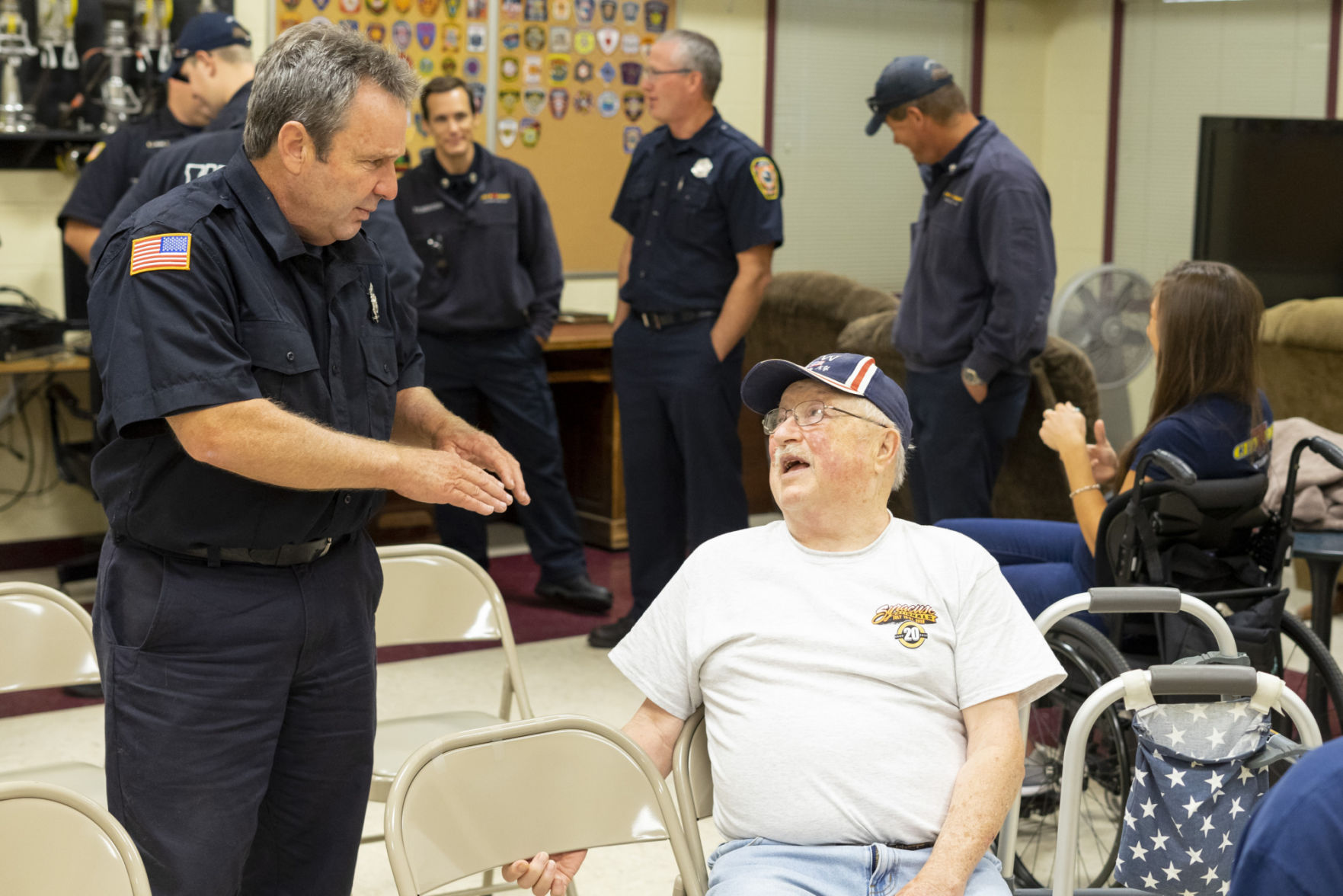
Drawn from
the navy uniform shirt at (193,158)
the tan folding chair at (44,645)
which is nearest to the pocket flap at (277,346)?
the tan folding chair at (44,645)

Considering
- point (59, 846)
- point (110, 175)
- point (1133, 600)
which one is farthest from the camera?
point (110, 175)

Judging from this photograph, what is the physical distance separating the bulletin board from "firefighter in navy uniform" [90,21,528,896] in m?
4.00

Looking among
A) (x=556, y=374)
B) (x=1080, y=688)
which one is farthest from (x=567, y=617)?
(x=1080, y=688)

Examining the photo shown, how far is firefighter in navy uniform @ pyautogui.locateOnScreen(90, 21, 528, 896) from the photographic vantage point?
1.74 m

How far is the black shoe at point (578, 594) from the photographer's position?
15.8 ft

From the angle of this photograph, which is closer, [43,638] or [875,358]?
[43,638]

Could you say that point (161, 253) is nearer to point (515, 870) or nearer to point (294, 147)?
point (294, 147)

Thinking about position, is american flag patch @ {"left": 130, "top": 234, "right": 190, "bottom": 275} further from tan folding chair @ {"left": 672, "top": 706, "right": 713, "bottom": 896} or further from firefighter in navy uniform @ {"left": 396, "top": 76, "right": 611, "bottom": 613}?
firefighter in navy uniform @ {"left": 396, "top": 76, "right": 611, "bottom": 613}

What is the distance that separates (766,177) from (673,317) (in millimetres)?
497

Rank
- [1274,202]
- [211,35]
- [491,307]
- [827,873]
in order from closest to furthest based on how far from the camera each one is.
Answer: [827,873], [211,35], [491,307], [1274,202]

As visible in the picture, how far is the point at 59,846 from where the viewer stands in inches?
64.0

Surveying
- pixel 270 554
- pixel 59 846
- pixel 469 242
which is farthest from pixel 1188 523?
pixel 469 242

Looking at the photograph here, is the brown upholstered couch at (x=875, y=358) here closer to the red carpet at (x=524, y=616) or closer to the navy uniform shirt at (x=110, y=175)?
the red carpet at (x=524, y=616)

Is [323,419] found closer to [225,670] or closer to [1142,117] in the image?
[225,670]
